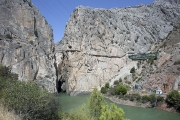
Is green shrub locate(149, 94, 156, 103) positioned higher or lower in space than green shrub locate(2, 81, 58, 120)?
lower

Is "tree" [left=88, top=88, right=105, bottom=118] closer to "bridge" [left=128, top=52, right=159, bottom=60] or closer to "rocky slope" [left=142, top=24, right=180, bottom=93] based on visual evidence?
"rocky slope" [left=142, top=24, right=180, bottom=93]

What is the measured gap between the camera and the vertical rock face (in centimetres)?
5409

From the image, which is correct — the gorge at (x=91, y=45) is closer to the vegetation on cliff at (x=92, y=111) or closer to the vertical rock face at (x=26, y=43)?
the vertical rock face at (x=26, y=43)

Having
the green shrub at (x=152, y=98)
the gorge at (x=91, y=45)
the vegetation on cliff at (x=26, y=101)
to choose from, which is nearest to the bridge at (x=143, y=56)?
the gorge at (x=91, y=45)

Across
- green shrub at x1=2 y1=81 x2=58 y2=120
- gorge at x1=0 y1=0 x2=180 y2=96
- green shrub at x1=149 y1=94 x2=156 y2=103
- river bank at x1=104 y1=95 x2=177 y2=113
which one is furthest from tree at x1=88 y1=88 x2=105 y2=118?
gorge at x1=0 y1=0 x2=180 y2=96

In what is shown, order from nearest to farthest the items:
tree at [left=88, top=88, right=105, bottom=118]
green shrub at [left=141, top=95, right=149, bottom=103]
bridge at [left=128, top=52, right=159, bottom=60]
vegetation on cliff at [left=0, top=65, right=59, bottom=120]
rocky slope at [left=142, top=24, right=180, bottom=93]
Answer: vegetation on cliff at [left=0, top=65, right=59, bottom=120]
tree at [left=88, top=88, right=105, bottom=118]
green shrub at [left=141, top=95, right=149, bottom=103]
rocky slope at [left=142, top=24, right=180, bottom=93]
bridge at [left=128, top=52, right=159, bottom=60]

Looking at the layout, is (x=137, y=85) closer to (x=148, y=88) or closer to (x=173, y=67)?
(x=148, y=88)

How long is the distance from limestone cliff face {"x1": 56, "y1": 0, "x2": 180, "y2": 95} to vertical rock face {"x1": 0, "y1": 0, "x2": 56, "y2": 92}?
1050 centimetres

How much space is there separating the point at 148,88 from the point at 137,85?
4.68 meters

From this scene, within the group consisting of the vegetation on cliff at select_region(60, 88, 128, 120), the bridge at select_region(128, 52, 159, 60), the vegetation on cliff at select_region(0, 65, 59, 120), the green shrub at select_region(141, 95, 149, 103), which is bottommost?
the green shrub at select_region(141, 95, 149, 103)

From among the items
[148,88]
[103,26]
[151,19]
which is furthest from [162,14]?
[148,88]

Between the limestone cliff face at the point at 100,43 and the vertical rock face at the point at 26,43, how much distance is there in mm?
10499

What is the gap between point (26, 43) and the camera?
58.8 meters

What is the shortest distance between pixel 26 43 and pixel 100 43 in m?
29.1
